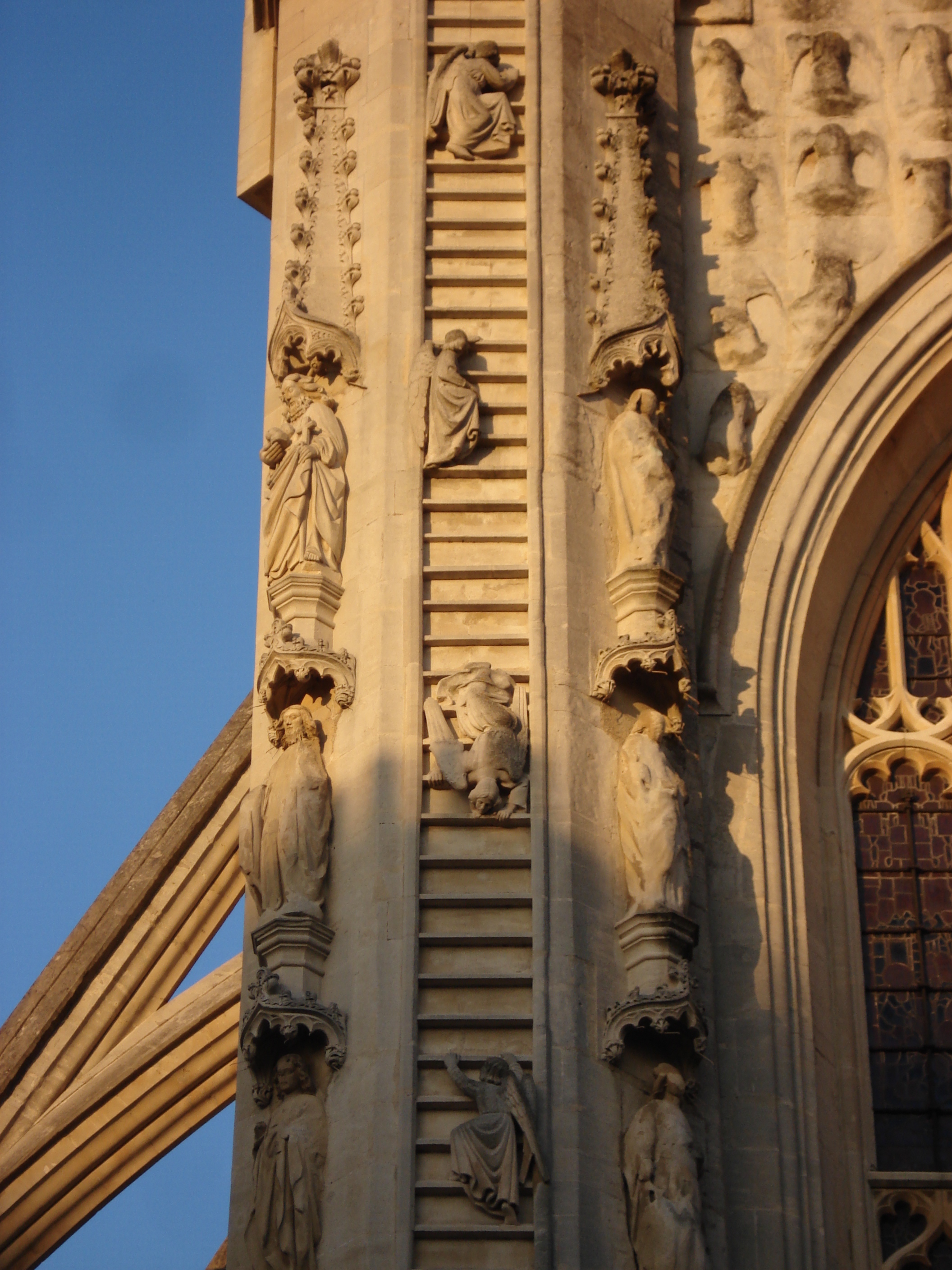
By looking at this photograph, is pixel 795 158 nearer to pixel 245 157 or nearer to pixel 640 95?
pixel 640 95

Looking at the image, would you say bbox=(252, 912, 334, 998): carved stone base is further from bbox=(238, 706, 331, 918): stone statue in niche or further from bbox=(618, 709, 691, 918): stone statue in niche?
bbox=(618, 709, 691, 918): stone statue in niche

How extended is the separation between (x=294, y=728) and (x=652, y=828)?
236 cm

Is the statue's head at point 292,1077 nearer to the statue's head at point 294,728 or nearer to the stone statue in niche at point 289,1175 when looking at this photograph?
the stone statue in niche at point 289,1175

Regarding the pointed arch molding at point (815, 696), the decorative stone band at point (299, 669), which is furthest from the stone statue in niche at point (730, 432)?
the decorative stone band at point (299, 669)

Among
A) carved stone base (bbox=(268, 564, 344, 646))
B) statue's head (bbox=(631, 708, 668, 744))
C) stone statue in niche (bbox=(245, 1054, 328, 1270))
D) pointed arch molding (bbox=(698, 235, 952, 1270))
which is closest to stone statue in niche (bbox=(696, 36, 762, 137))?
pointed arch molding (bbox=(698, 235, 952, 1270))

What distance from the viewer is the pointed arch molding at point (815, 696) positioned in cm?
1600

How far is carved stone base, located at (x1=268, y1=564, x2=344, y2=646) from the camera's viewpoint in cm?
1667

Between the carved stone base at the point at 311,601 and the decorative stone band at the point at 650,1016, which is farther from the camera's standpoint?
the carved stone base at the point at 311,601

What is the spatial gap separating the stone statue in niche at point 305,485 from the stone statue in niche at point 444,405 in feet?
2.05

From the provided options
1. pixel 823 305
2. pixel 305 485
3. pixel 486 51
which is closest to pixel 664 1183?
pixel 305 485

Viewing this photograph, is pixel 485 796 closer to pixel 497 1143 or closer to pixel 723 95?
pixel 497 1143

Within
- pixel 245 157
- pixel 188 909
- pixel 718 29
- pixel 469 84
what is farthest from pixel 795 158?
pixel 188 909

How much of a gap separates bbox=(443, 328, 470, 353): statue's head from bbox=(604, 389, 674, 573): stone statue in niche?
3.69 ft

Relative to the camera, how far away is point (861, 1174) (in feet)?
54.6
